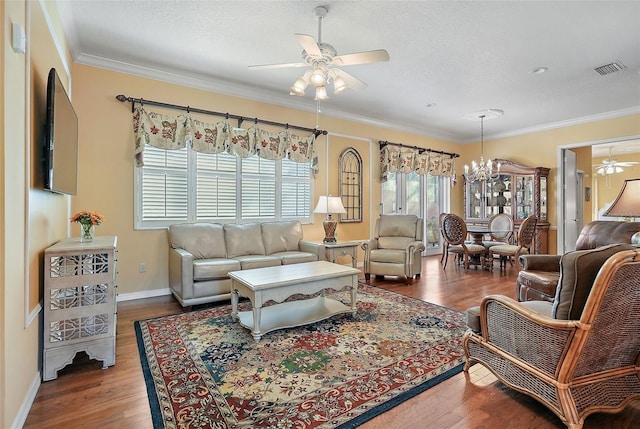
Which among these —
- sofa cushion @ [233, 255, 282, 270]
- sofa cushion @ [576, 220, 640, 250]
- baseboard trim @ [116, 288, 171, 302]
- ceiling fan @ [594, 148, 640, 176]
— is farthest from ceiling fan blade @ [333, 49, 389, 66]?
ceiling fan @ [594, 148, 640, 176]

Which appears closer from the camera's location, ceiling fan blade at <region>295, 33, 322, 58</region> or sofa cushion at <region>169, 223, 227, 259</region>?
ceiling fan blade at <region>295, 33, 322, 58</region>

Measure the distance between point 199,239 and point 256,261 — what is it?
31.2 inches

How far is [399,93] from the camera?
492 centimetres

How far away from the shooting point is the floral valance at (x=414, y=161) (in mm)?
6379

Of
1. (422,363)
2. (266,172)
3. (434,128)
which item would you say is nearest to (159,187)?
(266,172)

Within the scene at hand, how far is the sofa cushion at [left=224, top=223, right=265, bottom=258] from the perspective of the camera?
4232mm

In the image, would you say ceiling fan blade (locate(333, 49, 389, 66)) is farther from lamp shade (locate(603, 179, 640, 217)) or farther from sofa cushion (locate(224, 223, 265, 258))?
sofa cushion (locate(224, 223, 265, 258))

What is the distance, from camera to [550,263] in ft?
10.4

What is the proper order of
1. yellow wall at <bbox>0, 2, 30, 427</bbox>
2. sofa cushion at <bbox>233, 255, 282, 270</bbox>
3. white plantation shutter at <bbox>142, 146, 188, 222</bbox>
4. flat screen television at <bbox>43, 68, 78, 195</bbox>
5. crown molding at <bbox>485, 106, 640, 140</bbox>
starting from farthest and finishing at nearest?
crown molding at <bbox>485, 106, 640, 140</bbox> → white plantation shutter at <bbox>142, 146, 188, 222</bbox> → sofa cushion at <bbox>233, 255, 282, 270</bbox> → flat screen television at <bbox>43, 68, 78, 195</bbox> → yellow wall at <bbox>0, 2, 30, 427</bbox>

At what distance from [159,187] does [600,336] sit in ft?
14.3

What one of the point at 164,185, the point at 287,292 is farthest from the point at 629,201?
the point at 164,185

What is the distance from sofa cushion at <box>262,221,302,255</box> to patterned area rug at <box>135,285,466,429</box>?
1374mm

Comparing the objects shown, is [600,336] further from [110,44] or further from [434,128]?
[434,128]

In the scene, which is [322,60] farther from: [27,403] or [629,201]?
[27,403]
